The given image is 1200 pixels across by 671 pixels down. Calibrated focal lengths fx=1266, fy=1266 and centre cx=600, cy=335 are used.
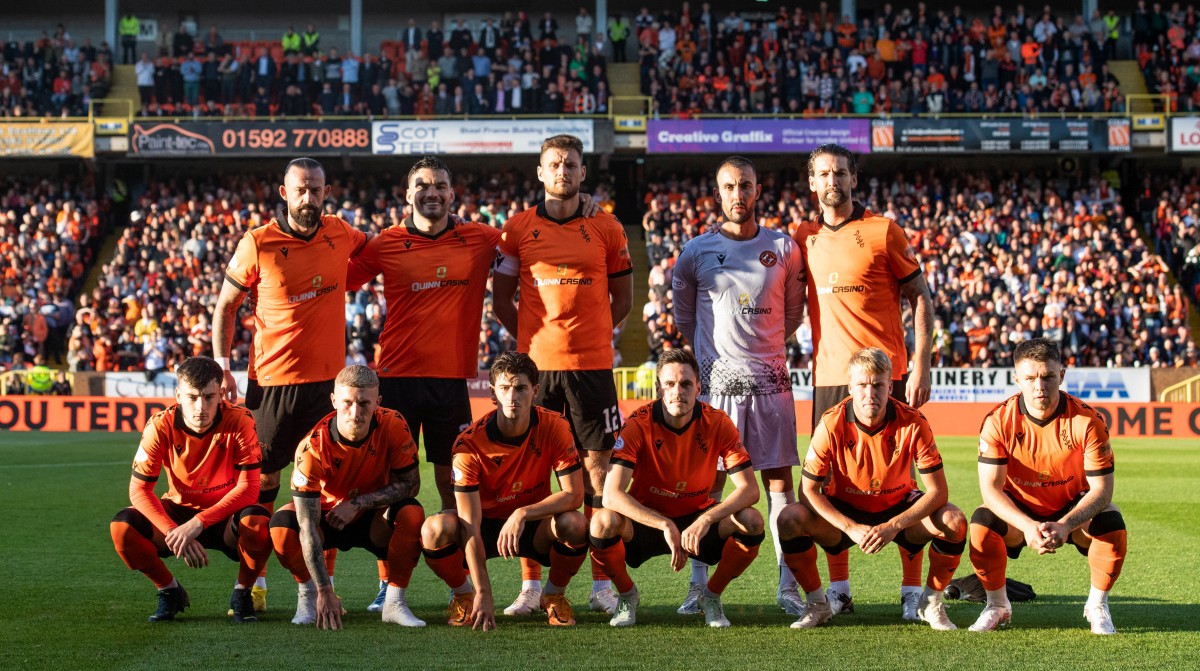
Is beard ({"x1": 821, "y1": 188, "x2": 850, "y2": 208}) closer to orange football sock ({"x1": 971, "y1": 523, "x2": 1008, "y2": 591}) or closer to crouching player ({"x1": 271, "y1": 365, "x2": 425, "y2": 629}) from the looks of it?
orange football sock ({"x1": 971, "y1": 523, "x2": 1008, "y2": 591})

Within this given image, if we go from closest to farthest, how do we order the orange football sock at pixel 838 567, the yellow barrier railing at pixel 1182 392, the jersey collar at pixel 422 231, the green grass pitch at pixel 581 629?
the green grass pitch at pixel 581 629, the orange football sock at pixel 838 567, the jersey collar at pixel 422 231, the yellow barrier railing at pixel 1182 392

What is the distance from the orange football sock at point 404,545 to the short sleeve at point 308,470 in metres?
0.42

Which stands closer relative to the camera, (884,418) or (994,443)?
Answer: (994,443)

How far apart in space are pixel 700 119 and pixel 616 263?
21123mm

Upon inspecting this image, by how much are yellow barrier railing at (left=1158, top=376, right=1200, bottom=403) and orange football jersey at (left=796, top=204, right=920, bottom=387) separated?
54.8 feet

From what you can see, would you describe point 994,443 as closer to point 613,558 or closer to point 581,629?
point 613,558

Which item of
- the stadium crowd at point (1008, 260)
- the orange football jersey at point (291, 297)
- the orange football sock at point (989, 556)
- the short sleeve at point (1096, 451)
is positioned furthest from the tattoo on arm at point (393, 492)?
the stadium crowd at point (1008, 260)

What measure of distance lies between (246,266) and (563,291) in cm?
172

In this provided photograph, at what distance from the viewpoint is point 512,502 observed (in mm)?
6156

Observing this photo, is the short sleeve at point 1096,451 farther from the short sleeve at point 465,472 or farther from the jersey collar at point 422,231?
the jersey collar at point 422,231

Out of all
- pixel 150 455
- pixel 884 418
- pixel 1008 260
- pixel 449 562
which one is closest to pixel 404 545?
pixel 449 562

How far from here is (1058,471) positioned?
5.89 meters

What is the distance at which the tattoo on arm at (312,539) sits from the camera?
18.9 feet

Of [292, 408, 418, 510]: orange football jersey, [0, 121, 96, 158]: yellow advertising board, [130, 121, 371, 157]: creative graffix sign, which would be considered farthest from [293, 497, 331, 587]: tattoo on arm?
[0, 121, 96, 158]: yellow advertising board
